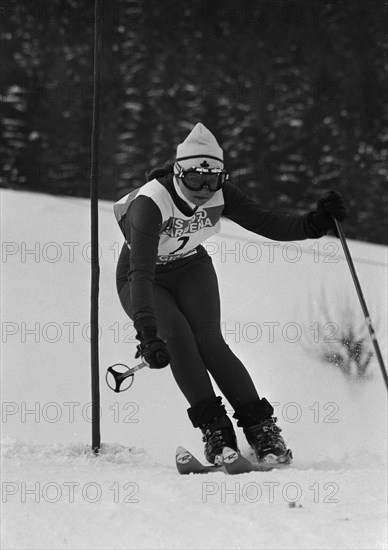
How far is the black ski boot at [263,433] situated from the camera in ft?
11.3

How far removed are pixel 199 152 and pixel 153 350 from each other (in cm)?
90

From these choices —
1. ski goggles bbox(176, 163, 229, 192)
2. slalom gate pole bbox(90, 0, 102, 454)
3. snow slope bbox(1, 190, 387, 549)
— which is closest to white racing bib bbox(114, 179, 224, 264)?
Result: ski goggles bbox(176, 163, 229, 192)

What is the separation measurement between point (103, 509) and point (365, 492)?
887mm

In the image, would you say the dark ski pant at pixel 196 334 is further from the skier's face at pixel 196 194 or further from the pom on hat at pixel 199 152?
the pom on hat at pixel 199 152

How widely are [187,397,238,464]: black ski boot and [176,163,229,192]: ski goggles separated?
910mm

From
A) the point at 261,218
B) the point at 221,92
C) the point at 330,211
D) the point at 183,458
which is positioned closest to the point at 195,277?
the point at 261,218

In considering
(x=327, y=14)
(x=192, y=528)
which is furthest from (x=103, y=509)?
(x=327, y=14)

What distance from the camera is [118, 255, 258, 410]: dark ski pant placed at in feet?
11.4

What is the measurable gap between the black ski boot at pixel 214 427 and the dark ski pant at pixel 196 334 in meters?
0.04

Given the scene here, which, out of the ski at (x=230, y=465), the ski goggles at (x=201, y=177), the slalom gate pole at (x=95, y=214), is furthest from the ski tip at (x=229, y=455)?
the ski goggles at (x=201, y=177)

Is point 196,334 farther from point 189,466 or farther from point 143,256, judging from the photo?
point 189,466

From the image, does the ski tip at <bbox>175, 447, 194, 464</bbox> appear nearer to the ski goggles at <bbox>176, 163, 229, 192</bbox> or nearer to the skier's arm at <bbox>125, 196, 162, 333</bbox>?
the skier's arm at <bbox>125, 196, 162, 333</bbox>

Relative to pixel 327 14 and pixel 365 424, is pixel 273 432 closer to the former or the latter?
pixel 365 424

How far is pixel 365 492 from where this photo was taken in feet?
9.14
